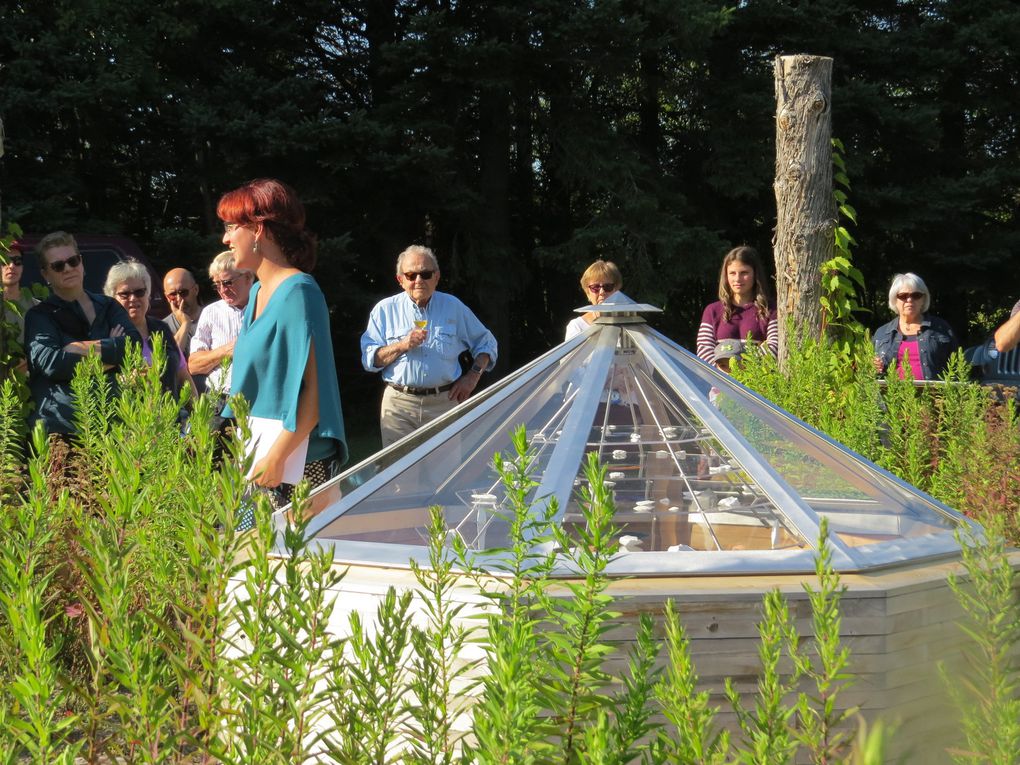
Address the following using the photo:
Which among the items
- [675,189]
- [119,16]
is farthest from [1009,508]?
[675,189]

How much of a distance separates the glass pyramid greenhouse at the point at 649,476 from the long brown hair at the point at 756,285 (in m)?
3.38

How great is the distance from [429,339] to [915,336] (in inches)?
115

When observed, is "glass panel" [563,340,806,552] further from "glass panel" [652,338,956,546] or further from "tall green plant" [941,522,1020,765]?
"tall green plant" [941,522,1020,765]

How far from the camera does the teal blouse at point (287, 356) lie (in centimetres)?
333

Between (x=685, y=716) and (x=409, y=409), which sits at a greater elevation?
(x=409, y=409)

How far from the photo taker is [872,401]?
478 cm

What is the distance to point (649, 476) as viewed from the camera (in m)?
3.01

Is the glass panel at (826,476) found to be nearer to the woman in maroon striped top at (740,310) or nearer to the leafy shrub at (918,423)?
the leafy shrub at (918,423)

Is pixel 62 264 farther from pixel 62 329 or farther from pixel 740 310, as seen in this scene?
pixel 740 310

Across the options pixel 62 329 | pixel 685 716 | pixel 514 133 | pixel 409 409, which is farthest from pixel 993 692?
pixel 514 133

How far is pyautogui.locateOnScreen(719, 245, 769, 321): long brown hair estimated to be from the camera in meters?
6.62

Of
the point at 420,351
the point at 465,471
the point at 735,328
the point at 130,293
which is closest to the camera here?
the point at 465,471

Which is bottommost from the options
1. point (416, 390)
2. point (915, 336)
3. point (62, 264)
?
point (416, 390)

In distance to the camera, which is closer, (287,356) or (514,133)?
(287,356)
